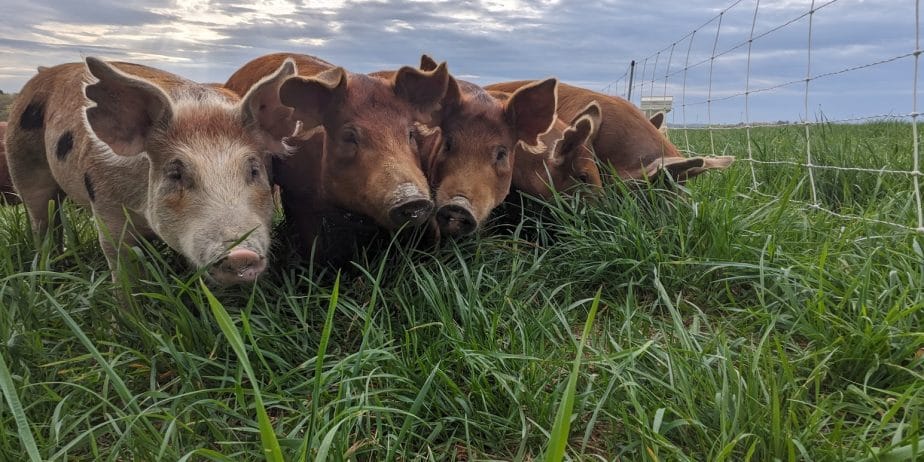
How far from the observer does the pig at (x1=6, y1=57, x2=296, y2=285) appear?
8.85 ft

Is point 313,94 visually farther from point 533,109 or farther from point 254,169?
point 533,109

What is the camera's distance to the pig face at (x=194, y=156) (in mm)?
2730

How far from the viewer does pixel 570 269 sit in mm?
3320

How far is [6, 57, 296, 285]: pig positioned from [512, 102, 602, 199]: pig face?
1.52 m

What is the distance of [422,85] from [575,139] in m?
1.09

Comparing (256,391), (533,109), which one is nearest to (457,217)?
(533,109)

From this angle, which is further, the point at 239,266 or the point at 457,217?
the point at 457,217

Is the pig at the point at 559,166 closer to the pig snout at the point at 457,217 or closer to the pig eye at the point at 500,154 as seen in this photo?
the pig eye at the point at 500,154

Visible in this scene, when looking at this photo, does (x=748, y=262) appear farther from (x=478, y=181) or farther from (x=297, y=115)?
→ (x=297, y=115)

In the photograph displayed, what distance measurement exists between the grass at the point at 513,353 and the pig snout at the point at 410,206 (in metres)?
0.21

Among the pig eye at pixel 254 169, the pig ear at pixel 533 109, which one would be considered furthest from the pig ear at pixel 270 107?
the pig ear at pixel 533 109

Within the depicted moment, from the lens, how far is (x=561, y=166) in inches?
165

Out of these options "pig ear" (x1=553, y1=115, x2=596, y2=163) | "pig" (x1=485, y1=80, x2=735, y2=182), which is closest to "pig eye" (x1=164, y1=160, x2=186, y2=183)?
"pig ear" (x1=553, y1=115, x2=596, y2=163)

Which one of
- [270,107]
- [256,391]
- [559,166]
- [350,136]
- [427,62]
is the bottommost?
[256,391]
